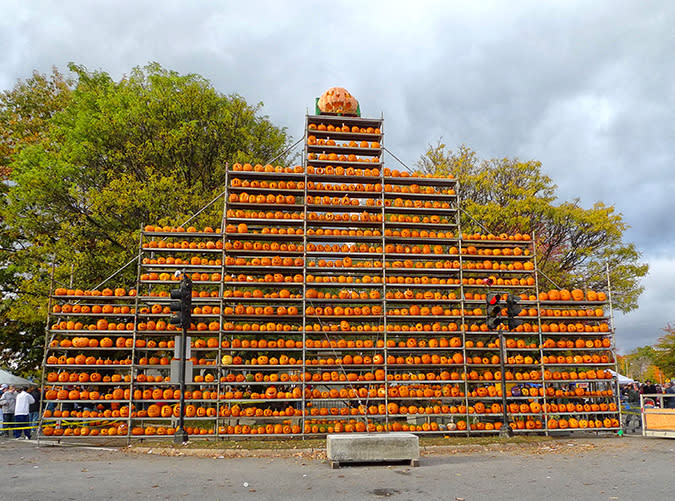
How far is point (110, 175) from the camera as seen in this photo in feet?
74.3

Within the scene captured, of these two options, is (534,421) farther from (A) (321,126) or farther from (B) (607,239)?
(B) (607,239)

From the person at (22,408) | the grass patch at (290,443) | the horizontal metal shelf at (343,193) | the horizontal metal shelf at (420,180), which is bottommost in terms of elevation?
the grass patch at (290,443)

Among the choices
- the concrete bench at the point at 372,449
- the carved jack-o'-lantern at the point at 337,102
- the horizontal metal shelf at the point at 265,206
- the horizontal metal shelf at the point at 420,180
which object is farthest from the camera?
the carved jack-o'-lantern at the point at 337,102

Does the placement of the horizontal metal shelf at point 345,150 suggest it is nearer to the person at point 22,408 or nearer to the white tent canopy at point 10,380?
the person at point 22,408

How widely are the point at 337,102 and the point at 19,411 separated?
16.1 metres

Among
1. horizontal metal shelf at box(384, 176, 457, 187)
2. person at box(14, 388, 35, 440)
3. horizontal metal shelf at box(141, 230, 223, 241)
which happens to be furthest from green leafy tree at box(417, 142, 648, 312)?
person at box(14, 388, 35, 440)

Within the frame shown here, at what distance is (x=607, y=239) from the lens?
27250mm

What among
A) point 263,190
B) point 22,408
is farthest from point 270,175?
point 22,408

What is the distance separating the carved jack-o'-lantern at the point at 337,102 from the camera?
19.1m

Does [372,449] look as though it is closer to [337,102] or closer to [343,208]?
[343,208]

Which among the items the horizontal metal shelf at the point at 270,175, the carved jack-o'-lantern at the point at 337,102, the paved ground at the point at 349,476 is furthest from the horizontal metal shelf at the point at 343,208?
the paved ground at the point at 349,476

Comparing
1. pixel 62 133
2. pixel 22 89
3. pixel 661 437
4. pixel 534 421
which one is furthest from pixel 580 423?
pixel 22 89

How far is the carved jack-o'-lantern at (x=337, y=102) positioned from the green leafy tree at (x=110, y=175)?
5.99 meters

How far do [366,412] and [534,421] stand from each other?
557 centimetres
